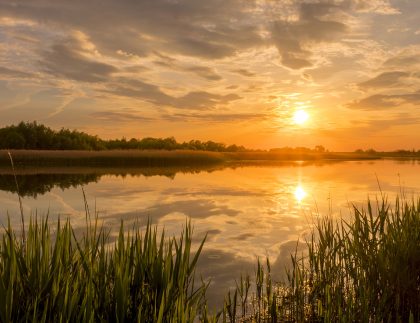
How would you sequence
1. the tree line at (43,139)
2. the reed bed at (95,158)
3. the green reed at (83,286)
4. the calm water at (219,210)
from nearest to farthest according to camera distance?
the green reed at (83,286)
the calm water at (219,210)
the reed bed at (95,158)
the tree line at (43,139)

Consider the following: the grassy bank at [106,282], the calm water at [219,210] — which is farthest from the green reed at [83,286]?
the calm water at [219,210]

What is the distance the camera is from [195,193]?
17250mm

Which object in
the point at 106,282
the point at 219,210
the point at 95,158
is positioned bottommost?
the point at 219,210

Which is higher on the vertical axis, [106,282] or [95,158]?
[95,158]

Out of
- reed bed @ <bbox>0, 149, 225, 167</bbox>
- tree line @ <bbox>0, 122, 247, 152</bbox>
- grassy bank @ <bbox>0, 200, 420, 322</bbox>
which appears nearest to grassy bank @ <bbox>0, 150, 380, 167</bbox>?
reed bed @ <bbox>0, 149, 225, 167</bbox>

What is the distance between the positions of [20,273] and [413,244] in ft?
15.2

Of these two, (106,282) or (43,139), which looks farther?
(43,139)

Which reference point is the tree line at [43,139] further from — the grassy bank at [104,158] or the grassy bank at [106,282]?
the grassy bank at [106,282]

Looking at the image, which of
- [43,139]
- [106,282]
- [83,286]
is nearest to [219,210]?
[106,282]

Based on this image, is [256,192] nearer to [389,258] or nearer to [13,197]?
[13,197]

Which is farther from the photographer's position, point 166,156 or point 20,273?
point 166,156

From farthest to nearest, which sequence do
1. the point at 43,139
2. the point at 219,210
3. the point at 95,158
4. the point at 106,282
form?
the point at 43,139
the point at 95,158
the point at 219,210
the point at 106,282

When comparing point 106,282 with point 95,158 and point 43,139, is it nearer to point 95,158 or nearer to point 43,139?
point 95,158

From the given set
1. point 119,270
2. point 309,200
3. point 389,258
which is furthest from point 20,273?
point 309,200
